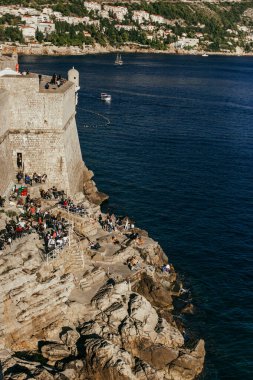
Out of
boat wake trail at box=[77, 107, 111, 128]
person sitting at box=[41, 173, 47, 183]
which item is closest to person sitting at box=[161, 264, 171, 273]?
person sitting at box=[41, 173, 47, 183]

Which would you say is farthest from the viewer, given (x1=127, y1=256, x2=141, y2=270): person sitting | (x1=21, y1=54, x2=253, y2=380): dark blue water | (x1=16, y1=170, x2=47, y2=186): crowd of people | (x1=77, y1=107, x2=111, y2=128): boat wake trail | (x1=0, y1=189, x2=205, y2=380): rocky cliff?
(x1=77, y1=107, x2=111, y2=128): boat wake trail

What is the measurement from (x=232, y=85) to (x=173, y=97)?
104ft

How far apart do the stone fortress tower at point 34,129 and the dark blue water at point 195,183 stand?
7.96m

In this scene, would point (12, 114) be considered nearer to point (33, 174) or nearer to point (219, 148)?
point (33, 174)

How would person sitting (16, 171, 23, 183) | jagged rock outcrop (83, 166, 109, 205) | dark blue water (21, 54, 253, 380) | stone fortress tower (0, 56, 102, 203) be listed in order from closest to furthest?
1. dark blue water (21, 54, 253, 380)
2. stone fortress tower (0, 56, 102, 203)
3. person sitting (16, 171, 23, 183)
4. jagged rock outcrop (83, 166, 109, 205)

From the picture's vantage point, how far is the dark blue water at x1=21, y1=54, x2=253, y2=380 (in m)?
34.4

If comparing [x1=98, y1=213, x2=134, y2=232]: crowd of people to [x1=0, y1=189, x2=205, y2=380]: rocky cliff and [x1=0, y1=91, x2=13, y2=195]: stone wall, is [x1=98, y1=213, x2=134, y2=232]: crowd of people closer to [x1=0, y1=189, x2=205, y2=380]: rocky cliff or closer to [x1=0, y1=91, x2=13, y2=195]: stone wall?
[x1=0, y1=189, x2=205, y2=380]: rocky cliff

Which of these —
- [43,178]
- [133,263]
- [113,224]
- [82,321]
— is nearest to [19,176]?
[43,178]

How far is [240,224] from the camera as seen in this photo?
4728cm

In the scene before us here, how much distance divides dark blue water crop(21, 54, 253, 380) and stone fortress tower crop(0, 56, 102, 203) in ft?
26.1

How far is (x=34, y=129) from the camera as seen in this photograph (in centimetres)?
4141

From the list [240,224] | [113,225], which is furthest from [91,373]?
[240,224]

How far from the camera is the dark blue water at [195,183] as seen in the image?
34.4m

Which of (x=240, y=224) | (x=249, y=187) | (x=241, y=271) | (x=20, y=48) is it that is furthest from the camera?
(x=20, y=48)
